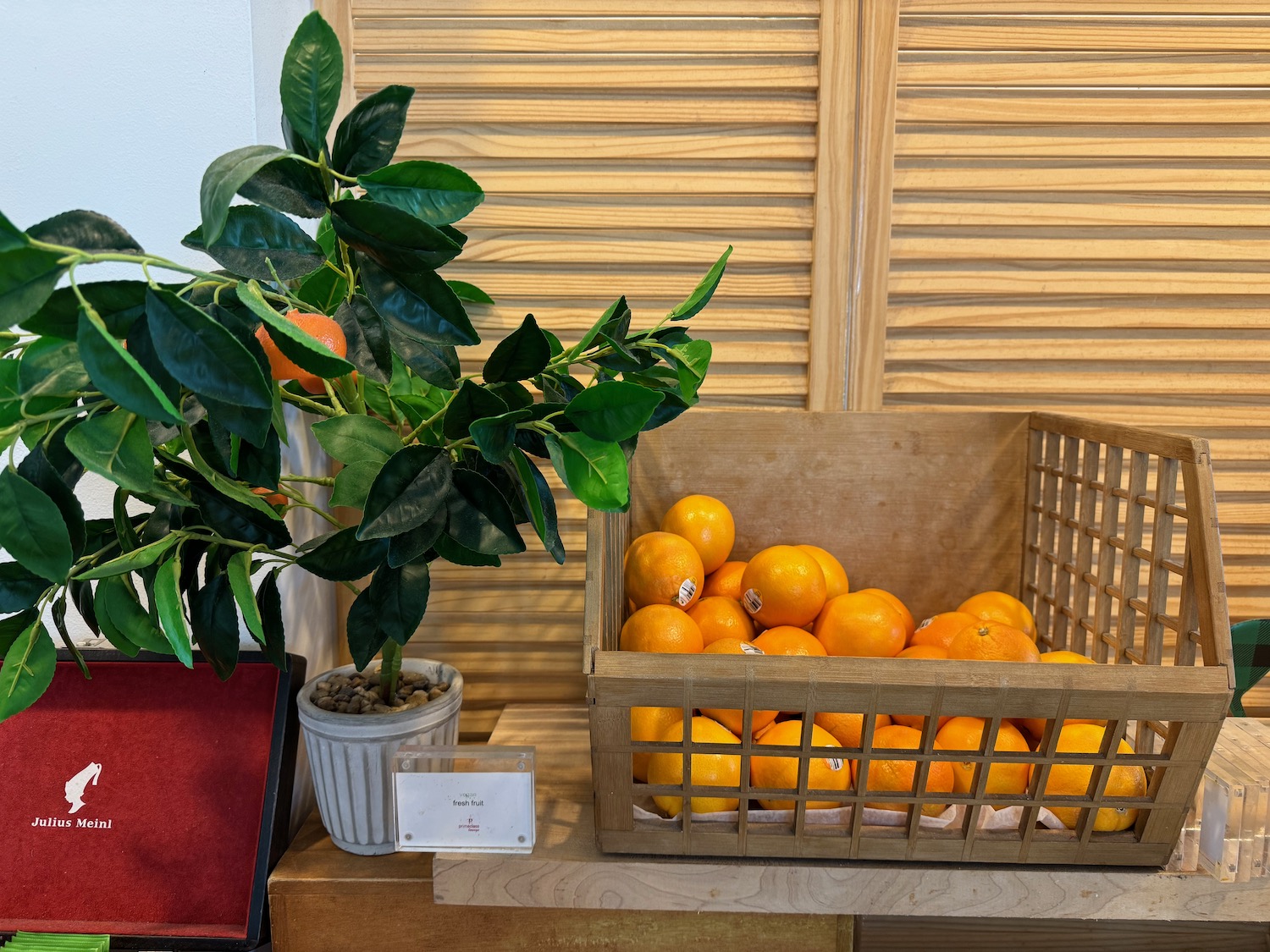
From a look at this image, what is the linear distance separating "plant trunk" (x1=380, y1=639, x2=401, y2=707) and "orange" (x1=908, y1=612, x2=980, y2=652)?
0.52 m

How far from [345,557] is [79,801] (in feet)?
1.55

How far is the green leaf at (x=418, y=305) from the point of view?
54 centimetres

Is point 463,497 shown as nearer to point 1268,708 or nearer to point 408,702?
point 408,702

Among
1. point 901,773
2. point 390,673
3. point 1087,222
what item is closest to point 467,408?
point 390,673

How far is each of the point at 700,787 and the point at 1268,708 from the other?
2.81 ft

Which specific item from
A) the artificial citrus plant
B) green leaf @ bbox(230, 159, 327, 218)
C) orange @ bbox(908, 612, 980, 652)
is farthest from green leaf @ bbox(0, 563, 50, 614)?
orange @ bbox(908, 612, 980, 652)

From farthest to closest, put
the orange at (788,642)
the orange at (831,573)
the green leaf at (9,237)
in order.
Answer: the orange at (831,573), the orange at (788,642), the green leaf at (9,237)

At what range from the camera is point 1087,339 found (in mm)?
1108

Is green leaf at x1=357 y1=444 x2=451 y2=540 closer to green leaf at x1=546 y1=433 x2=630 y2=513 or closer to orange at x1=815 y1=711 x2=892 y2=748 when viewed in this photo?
green leaf at x1=546 y1=433 x2=630 y2=513

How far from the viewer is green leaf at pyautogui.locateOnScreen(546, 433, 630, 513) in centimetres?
56

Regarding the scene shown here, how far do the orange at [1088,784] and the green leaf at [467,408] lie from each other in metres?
0.50

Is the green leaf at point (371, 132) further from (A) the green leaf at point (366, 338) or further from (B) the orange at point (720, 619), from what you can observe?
(B) the orange at point (720, 619)

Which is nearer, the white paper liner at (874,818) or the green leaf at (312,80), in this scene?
the green leaf at (312,80)

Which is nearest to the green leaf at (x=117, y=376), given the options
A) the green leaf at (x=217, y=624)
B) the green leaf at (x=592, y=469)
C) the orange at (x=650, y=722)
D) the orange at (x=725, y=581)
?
the green leaf at (x=592, y=469)
